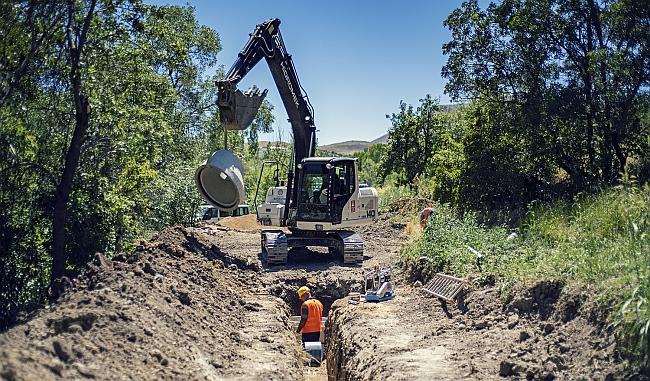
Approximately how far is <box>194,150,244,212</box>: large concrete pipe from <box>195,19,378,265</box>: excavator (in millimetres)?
24

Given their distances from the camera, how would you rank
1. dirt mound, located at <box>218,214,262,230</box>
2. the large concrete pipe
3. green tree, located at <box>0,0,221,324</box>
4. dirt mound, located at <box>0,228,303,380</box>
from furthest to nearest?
dirt mound, located at <box>218,214,262,230</box> < the large concrete pipe < green tree, located at <box>0,0,221,324</box> < dirt mound, located at <box>0,228,303,380</box>

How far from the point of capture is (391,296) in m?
13.6

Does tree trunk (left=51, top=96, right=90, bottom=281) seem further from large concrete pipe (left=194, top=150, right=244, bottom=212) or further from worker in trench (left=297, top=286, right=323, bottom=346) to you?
worker in trench (left=297, top=286, right=323, bottom=346)

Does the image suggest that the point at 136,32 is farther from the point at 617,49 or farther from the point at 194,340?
the point at 617,49

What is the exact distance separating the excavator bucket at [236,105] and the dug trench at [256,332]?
9.90ft

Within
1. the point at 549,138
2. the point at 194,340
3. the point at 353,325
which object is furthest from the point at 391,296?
the point at 549,138

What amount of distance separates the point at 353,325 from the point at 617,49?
10.3 meters

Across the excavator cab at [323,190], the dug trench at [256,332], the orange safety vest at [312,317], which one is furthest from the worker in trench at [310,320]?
the excavator cab at [323,190]

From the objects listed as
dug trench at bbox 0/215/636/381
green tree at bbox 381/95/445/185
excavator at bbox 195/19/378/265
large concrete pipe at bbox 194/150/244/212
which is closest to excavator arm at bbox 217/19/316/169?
excavator at bbox 195/19/378/265

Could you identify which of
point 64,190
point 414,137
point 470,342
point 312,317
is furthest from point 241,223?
point 470,342

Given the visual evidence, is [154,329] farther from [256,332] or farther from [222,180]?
[222,180]

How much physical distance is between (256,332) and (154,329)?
3.25 meters

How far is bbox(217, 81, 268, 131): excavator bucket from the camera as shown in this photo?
14.2 metres

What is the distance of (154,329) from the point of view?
26.5 ft
